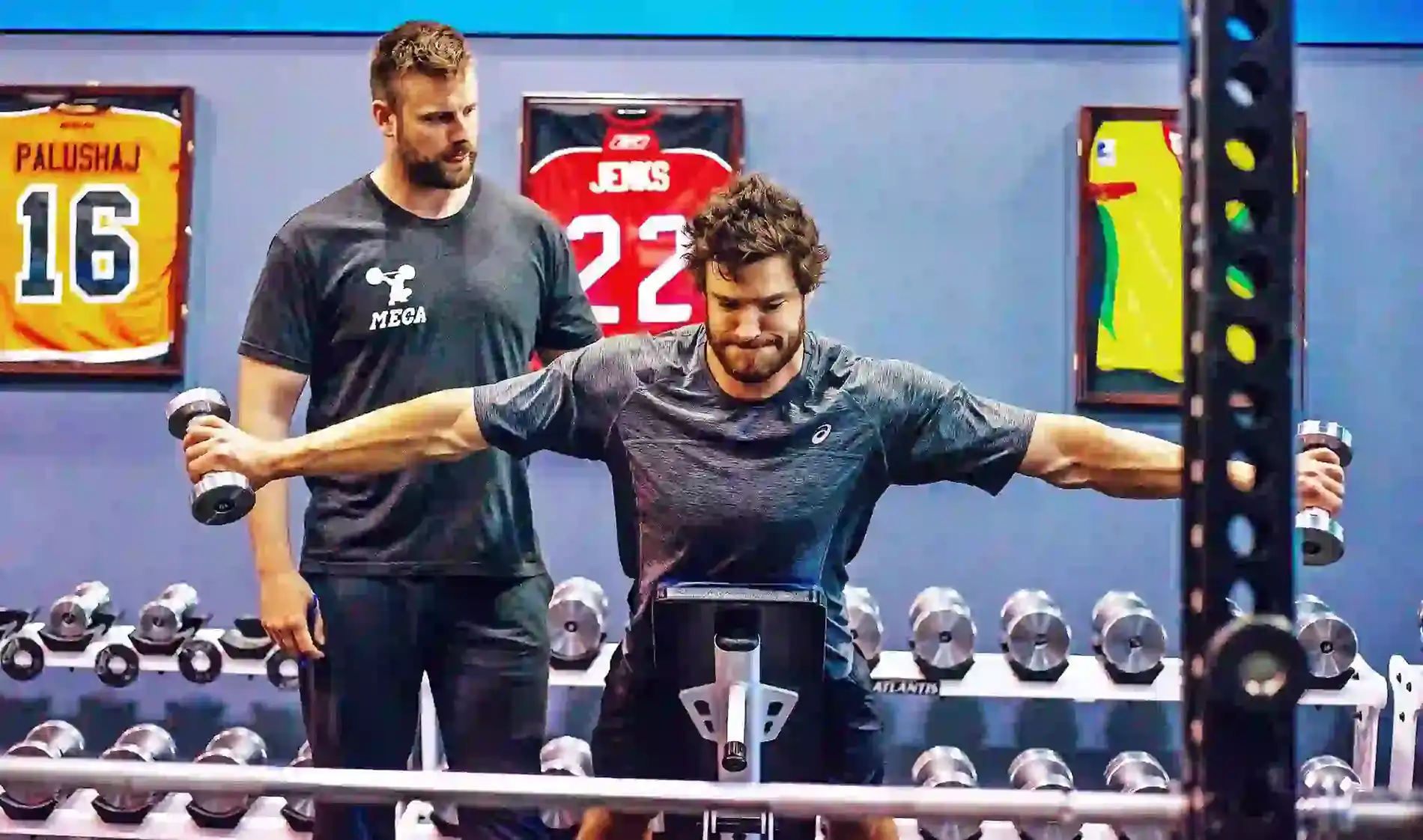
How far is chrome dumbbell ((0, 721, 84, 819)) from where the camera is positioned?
10.0 feet

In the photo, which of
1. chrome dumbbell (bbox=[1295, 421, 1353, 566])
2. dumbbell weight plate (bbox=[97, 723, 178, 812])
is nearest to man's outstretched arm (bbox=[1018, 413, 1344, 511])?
chrome dumbbell (bbox=[1295, 421, 1353, 566])

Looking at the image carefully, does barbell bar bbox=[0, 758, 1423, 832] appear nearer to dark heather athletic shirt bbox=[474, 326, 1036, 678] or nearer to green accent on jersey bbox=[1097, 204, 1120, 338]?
dark heather athletic shirt bbox=[474, 326, 1036, 678]

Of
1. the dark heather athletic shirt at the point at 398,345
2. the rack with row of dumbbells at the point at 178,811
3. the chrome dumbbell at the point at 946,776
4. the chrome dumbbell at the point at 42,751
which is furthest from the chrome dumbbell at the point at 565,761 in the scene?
the chrome dumbbell at the point at 42,751

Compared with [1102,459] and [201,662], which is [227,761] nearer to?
[201,662]

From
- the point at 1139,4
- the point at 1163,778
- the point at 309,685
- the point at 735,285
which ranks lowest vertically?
the point at 1163,778

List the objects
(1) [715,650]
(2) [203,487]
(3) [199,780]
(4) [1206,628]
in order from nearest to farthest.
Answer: (4) [1206,628] → (3) [199,780] → (1) [715,650] → (2) [203,487]

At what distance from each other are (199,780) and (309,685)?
4.31ft

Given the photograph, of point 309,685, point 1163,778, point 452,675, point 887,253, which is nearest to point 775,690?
point 452,675

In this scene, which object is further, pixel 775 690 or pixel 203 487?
pixel 203 487

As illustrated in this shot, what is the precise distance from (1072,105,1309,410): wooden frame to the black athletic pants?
193 centimetres

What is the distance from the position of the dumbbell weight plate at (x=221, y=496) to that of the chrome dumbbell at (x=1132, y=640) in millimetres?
2226

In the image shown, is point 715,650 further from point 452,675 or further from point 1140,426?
point 1140,426

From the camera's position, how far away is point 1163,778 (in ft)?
10.0

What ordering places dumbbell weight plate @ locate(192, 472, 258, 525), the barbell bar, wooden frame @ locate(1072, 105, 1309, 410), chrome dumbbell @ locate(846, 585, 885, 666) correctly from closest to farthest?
the barbell bar, dumbbell weight plate @ locate(192, 472, 258, 525), chrome dumbbell @ locate(846, 585, 885, 666), wooden frame @ locate(1072, 105, 1309, 410)
